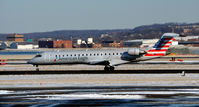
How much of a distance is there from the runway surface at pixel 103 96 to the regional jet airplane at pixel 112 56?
1599 cm

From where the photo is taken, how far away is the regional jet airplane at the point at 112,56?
45.7 m

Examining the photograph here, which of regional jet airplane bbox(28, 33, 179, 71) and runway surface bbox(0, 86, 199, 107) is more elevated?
regional jet airplane bbox(28, 33, 179, 71)

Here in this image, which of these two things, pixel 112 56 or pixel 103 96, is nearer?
pixel 103 96

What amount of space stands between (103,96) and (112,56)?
21.1m

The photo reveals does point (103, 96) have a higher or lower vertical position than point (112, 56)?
lower

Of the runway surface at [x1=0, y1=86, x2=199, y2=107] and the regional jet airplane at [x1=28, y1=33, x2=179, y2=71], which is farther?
the regional jet airplane at [x1=28, y1=33, x2=179, y2=71]

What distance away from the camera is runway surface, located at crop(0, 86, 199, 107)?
22.7 m

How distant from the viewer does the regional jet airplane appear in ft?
150

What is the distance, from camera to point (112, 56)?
4631 centimetres

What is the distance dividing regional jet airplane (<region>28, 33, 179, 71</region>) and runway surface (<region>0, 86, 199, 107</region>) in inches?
630

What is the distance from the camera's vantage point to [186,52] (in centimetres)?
10494

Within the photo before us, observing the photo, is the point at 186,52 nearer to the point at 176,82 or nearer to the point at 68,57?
the point at 68,57

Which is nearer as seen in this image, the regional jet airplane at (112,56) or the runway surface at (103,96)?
the runway surface at (103,96)

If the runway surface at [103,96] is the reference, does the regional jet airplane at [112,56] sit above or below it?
above
